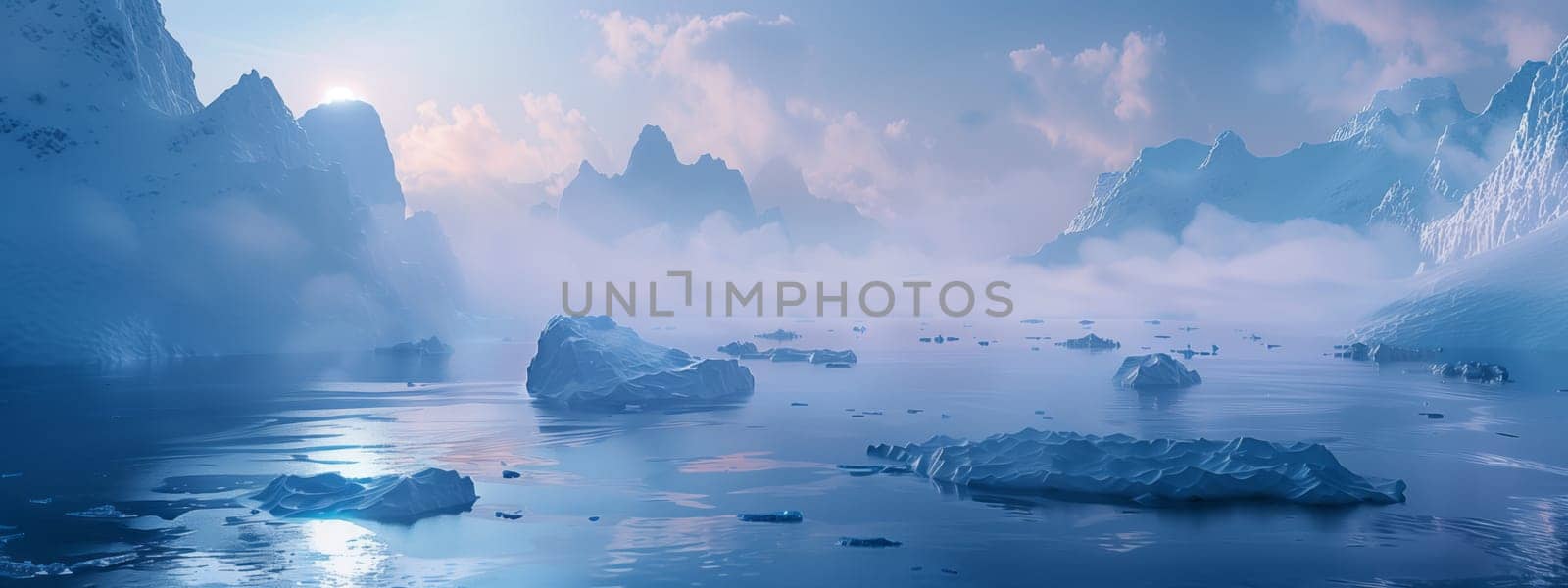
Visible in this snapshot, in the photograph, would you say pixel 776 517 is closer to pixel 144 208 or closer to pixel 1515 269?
pixel 144 208

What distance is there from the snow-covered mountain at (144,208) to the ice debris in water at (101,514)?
2072 inches

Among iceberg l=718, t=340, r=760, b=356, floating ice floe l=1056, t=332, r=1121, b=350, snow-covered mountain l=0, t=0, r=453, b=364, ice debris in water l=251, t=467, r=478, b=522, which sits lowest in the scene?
ice debris in water l=251, t=467, r=478, b=522

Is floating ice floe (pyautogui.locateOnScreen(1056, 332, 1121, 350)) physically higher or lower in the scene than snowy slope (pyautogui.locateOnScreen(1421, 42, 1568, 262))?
lower

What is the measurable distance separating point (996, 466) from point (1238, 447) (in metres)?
5.45

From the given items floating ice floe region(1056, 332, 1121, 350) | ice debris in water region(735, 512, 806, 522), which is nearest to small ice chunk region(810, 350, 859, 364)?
floating ice floe region(1056, 332, 1121, 350)

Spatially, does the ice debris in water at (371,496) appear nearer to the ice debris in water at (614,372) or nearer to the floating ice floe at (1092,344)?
the ice debris in water at (614,372)

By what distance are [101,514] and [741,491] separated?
13.1 m

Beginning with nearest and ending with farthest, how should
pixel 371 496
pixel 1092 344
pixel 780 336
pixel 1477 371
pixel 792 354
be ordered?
pixel 371 496
pixel 1477 371
pixel 792 354
pixel 1092 344
pixel 780 336

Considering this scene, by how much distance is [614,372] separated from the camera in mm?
47250

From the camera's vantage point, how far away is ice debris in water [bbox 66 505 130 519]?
21516 mm

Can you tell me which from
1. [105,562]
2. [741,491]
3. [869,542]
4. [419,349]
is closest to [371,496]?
[105,562]

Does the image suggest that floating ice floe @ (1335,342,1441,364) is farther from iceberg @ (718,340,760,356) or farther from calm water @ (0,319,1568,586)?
iceberg @ (718,340,760,356)

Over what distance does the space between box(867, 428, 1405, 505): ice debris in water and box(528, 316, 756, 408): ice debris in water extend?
2218cm

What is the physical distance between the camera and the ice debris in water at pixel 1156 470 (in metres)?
23.5
